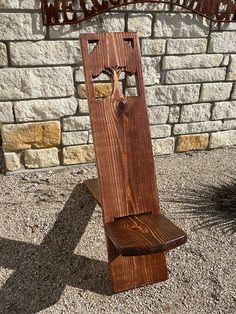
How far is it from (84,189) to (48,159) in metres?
0.47

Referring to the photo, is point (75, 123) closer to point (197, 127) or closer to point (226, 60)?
point (197, 127)

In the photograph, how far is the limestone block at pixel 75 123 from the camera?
2.88 metres

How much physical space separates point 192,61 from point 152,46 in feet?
1.39

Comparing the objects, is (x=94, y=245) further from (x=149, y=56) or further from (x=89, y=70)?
(x=149, y=56)

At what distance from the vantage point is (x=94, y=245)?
2.30 metres

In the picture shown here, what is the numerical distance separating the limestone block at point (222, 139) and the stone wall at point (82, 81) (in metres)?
0.09

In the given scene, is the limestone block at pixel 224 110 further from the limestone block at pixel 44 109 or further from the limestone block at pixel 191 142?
the limestone block at pixel 44 109

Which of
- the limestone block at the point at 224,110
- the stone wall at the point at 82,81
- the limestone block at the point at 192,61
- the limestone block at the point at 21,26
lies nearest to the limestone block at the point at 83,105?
the stone wall at the point at 82,81

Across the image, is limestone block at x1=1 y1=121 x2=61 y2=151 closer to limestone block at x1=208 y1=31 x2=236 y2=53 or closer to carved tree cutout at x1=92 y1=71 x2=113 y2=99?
carved tree cutout at x1=92 y1=71 x2=113 y2=99

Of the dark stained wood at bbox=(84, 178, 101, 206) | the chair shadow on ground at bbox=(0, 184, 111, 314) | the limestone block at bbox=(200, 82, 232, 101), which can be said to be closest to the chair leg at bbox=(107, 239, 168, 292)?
the chair shadow on ground at bbox=(0, 184, 111, 314)

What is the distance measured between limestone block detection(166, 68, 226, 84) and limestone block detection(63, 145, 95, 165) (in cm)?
97

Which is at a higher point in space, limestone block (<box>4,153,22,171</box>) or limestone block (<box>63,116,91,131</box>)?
limestone block (<box>63,116,91,131</box>)

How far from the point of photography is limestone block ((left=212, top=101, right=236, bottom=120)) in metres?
A: 3.29

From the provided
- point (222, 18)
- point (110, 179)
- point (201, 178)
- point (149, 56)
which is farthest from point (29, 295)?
point (222, 18)
